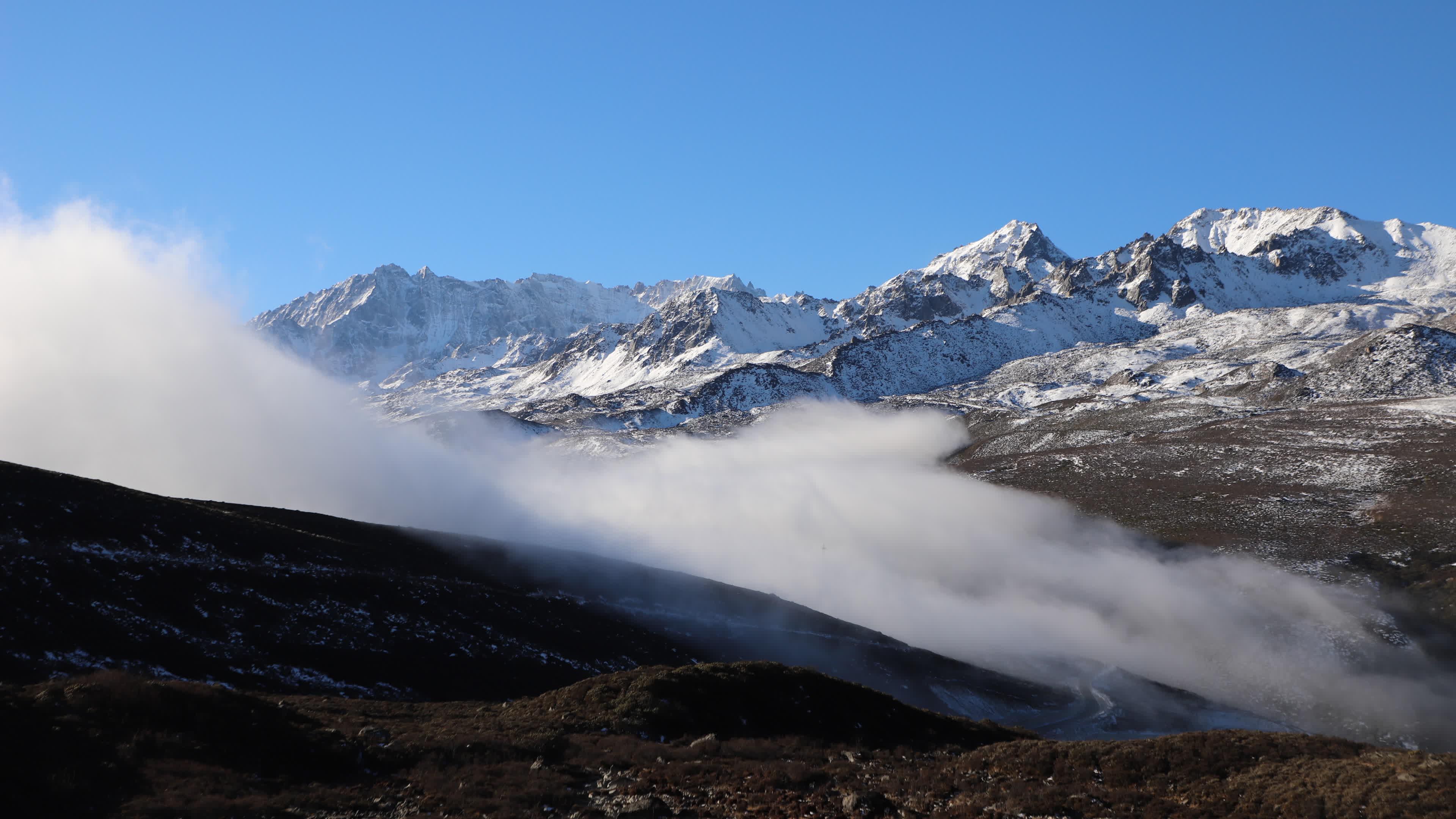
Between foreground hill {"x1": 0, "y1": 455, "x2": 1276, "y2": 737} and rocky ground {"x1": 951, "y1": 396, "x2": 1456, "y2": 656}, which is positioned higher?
rocky ground {"x1": 951, "y1": 396, "x2": 1456, "y2": 656}

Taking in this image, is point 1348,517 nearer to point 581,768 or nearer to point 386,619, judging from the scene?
point 386,619

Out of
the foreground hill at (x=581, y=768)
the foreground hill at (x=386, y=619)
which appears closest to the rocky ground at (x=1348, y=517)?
the foreground hill at (x=386, y=619)

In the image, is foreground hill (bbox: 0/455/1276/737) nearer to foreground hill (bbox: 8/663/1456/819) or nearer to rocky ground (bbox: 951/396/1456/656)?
A: foreground hill (bbox: 8/663/1456/819)

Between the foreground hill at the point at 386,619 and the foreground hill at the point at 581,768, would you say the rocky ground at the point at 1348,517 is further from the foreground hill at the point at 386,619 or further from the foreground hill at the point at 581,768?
the foreground hill at the point at 581,768

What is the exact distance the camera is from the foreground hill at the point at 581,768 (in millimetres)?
24734

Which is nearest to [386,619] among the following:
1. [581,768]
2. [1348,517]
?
[581,768]

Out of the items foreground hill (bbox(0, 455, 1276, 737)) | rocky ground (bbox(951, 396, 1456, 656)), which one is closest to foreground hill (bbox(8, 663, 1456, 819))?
foreground hill (bbox(0, 455, 1276, 737))

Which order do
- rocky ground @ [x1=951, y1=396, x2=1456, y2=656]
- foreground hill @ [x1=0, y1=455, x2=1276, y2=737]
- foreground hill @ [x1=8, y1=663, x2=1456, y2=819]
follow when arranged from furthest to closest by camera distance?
rocky ground @ [x1=951, y1=396, x2=1456, y2=656] < foreground hill @ [x1=0, y1=455, x2=1276, y2=737] < foreground hill @ [x1=8, y1=663, x2=1456, y2=819]

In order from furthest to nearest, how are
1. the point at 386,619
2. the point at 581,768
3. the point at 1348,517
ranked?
the point at 1348,517 < the point at 386,619 < the point at 581,768

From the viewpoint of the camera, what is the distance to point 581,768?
31.8 meters

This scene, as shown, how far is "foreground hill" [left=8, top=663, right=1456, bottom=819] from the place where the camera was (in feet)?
81.1

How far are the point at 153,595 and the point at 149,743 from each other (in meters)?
30.9

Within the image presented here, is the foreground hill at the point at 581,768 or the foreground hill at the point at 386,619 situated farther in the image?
the foreground hill at the point at 386,619

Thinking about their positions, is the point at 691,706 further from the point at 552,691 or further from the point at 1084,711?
the point at 1084,711
